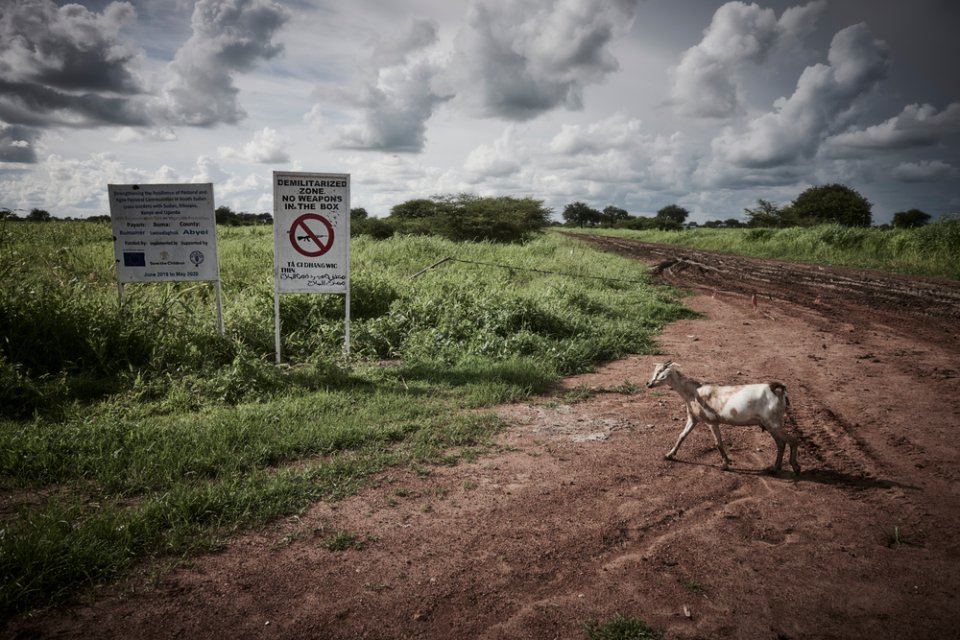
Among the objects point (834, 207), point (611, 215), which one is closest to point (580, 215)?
point (611, 215)

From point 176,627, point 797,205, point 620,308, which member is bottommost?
point 176,627

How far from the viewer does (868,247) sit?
19.3 m

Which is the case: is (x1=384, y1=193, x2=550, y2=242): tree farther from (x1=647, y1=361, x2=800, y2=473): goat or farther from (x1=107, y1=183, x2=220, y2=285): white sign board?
(x1=647, y1=361, x2=800, y2=473): goat

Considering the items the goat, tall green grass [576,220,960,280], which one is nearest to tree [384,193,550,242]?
tall green grass [576,220,960,280]

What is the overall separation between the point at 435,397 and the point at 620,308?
5524 mm

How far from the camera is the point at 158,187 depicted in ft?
21.6

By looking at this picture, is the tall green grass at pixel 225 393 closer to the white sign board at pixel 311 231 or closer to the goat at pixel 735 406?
the white sign board at pixel 311 231

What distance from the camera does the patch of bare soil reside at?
103 inches

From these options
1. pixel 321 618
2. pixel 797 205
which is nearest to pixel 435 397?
pixel 321 618

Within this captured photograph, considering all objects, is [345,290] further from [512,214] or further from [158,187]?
[512,214]

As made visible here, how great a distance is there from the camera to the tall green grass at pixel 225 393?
331 cm

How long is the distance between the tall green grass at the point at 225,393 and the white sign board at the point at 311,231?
1.03 metres

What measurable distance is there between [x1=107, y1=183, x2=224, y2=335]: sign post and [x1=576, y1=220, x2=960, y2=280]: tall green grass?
18.5m

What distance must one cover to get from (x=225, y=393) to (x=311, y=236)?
2.30 m
